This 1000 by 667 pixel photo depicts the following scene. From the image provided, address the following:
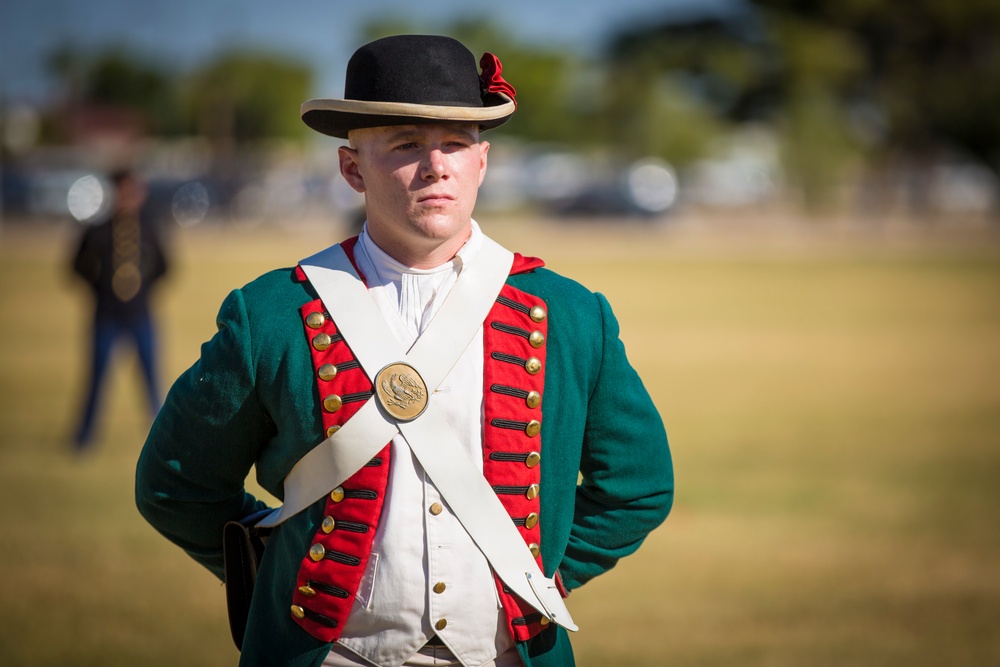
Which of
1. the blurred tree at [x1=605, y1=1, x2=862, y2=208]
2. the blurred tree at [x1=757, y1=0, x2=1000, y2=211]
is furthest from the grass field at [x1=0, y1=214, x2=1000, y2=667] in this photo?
the blurred tree at [x1=757, y1=0, x2=1000, y2=211]

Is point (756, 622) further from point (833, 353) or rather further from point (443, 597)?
point (833, 353)

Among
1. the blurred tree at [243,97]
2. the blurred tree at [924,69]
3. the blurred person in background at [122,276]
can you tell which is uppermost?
the blurred tree at [243,97]

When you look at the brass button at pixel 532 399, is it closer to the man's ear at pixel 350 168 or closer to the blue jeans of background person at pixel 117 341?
the man's ear at pixel 350 168

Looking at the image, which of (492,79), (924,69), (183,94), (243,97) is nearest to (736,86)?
(924,69)

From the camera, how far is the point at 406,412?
2176 millimetres

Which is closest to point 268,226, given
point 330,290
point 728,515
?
point 728,515

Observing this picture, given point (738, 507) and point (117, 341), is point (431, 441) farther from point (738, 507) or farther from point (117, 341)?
point (117, 341)

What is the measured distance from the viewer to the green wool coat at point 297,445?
2.23 meters

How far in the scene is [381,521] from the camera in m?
2.19

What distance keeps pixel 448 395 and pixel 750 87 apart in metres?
Result: 53.3

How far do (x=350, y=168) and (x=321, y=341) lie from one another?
16.4 inches

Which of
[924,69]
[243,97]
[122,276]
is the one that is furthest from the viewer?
[243,97]

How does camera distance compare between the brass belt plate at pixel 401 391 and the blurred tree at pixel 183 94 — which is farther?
the blurred tree at pixel 183 94

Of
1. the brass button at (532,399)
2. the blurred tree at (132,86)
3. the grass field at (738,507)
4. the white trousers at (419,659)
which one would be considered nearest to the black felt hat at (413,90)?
the brass button at (532,399)
